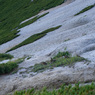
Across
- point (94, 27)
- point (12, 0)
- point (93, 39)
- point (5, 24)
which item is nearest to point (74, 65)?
point (93, 39)

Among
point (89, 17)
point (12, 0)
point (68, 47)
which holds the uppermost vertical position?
point (12, 0)

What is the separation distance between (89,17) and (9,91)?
26.7 meters

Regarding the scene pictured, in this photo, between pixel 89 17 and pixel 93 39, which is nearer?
pixel 93 39

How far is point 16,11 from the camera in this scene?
3452 inches

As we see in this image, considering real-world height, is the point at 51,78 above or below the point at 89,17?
above

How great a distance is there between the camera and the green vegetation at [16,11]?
220 ft

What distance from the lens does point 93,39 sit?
1870 centimetres

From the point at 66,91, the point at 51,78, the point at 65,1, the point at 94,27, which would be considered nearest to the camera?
the point at 66,91

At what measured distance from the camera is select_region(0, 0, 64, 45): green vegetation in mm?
67062

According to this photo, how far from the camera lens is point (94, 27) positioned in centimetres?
2645

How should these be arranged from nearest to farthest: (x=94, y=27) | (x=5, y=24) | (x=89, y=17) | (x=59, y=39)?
(x=94, y=27)
(x=59, y=39)
(x=89, y=17)
(x=5, y=24)

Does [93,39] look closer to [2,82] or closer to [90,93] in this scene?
[2,82]

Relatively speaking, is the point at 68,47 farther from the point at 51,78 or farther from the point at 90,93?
the point at 90,93

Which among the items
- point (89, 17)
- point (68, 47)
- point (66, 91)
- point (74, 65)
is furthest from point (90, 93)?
point (89, 17)
